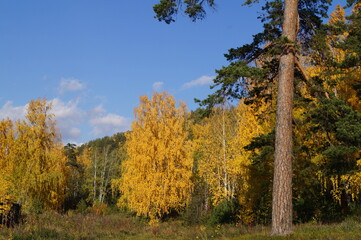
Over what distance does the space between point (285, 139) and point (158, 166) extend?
616 inches

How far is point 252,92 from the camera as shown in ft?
33.2

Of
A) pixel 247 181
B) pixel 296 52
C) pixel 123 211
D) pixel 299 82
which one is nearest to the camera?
pixel 296 52

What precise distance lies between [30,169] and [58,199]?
8.46 m

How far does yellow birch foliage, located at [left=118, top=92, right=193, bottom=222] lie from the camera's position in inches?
871

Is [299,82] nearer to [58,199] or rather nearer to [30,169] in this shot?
[30,169]

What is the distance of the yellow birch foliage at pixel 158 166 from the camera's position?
22125mm

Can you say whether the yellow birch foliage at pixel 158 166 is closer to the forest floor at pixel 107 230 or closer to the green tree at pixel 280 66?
the forest floor at pixel 107 230

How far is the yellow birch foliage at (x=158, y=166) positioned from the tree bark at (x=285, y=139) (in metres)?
14.7

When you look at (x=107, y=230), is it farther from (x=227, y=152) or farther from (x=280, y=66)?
(x=280, y=66)

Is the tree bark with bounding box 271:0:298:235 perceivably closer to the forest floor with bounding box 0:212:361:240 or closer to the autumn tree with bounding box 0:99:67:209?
the forest floor with bounding box 0:212:361:240

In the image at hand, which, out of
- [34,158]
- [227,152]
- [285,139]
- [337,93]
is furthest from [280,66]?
[34,158]

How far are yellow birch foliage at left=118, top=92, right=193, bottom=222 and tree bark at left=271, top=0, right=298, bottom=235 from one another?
48.3ft

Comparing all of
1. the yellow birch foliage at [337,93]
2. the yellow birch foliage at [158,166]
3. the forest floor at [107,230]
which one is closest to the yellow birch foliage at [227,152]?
the yellow birch foliage at [158,166]

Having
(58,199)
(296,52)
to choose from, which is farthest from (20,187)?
(296,52)
